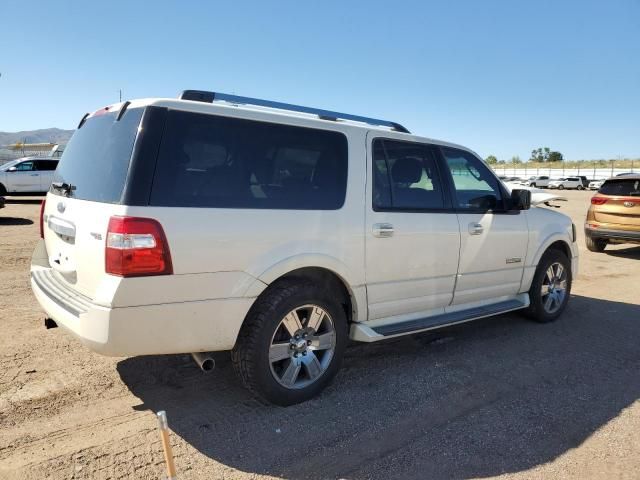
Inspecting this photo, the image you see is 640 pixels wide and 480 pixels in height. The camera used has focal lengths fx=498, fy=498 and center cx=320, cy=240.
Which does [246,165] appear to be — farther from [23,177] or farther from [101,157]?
[23,177]

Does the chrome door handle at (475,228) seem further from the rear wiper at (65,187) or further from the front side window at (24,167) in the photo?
the front side window at (24,167)

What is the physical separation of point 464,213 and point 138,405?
3111mm

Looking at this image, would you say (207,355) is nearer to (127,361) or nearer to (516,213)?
(127,361)

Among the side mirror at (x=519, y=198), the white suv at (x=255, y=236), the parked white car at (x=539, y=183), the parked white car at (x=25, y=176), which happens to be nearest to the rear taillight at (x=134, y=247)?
the white suv at (x=255, y=236)

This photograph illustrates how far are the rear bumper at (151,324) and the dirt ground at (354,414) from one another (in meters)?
0.59

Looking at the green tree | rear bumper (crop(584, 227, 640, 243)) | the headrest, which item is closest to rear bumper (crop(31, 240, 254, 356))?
the headrest

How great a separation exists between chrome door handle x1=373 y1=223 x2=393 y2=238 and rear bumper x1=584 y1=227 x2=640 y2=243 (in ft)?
27.8

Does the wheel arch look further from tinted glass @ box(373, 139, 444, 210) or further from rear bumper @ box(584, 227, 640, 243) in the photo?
rear bumper @ box(584, 227, 640, 243)

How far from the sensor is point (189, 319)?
2.93m

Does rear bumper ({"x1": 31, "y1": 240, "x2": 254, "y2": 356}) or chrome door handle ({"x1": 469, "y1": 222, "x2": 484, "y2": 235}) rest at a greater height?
chrome door handle ({"x1": 469, "y1": 222, "x2": 484, "y2": 235})

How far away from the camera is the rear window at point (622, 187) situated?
10266mm

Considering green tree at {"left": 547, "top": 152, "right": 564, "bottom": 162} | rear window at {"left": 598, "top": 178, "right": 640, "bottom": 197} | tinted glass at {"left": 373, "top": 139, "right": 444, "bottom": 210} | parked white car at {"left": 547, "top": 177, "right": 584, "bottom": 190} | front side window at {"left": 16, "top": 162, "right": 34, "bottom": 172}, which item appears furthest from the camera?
green tree at {"left": 547, "top": 152, "right": 564, "bottom": 162}

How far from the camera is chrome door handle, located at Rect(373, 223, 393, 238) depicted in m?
3.76

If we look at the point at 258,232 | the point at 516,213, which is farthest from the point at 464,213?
the point at 258,232
